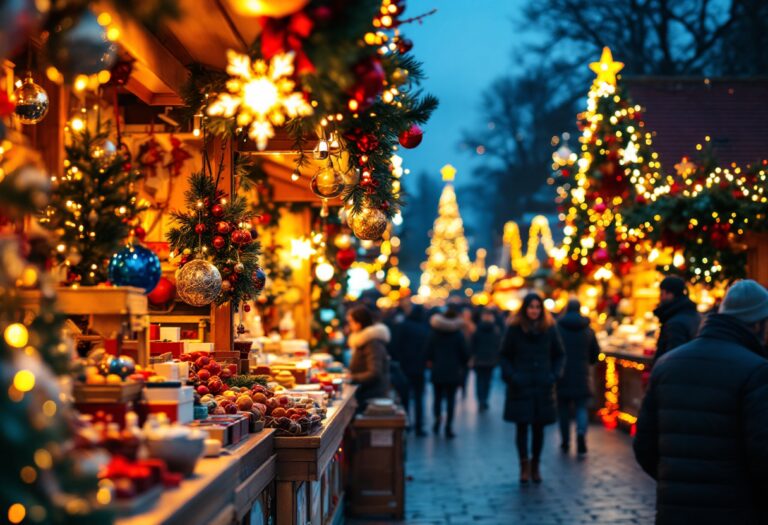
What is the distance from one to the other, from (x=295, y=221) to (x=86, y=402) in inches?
440

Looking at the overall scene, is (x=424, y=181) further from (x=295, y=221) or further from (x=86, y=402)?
(x=86, y=402)

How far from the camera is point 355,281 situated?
19281 mm

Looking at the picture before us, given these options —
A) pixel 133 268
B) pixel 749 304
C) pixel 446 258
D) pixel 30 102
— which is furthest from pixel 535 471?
pixel 446 258

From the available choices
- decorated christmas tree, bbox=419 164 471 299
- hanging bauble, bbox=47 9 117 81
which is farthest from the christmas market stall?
decorated christmas tree, bbox=419 164 471 299

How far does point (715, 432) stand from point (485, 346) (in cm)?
1591

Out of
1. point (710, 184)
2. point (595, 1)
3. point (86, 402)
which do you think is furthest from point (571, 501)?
point (595, 1)

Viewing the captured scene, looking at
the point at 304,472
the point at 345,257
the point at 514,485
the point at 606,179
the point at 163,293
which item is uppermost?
the point at 606,179

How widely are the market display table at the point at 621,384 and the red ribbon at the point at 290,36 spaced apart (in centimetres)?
1187

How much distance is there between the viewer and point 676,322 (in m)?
9.43

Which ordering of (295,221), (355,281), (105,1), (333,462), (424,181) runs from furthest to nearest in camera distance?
(424,181)
(355,281)
(295,221)
(333,462)
(105,1)

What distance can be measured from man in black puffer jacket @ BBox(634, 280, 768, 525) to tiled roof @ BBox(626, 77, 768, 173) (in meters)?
12.8

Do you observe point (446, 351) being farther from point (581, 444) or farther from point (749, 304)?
point (749, 304)

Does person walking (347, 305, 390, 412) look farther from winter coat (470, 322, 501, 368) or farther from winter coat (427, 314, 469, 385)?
winter coat (470, 322, 501, 368)

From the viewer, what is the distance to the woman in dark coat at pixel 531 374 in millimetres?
12102
